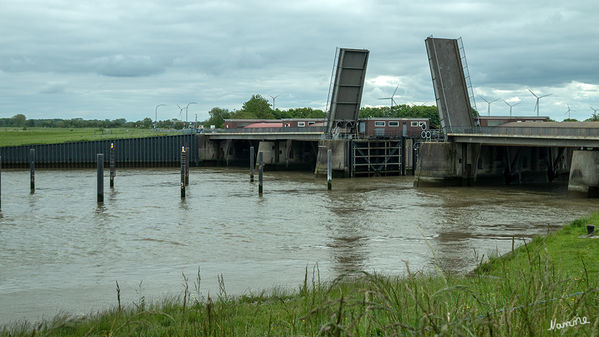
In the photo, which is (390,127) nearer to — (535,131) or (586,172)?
(535,131)

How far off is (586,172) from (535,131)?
4.75 meters

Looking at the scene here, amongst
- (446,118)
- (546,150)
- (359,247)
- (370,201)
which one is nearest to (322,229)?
(359,247)

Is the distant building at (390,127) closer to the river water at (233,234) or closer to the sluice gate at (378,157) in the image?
the sluice gate at (378,157)

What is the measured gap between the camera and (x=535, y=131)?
45.0 metres

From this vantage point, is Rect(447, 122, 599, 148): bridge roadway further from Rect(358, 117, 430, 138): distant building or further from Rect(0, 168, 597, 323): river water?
Rect(358, 117, 430, 138): distant building

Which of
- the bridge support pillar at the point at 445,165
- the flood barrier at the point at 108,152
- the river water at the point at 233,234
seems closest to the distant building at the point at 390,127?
the bridge support pillar at the point at 445,165

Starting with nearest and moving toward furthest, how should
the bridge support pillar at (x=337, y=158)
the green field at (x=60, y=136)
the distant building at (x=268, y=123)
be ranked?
the bridge support pillar at (x=337, y=158)
the distant building at (x=268, y=123)
the green field at (x=60, y=136)

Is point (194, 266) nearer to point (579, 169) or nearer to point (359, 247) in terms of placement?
point (359, 247)

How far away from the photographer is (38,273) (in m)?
19.2

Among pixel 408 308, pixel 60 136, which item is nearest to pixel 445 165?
pixel 408 308

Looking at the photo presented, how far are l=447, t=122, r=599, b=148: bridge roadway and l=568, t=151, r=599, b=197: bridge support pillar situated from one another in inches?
26.9

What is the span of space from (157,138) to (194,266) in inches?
2373

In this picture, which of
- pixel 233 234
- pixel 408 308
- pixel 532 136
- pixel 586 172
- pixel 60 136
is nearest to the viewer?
pixel 408 308

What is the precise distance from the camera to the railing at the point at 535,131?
41.8m
